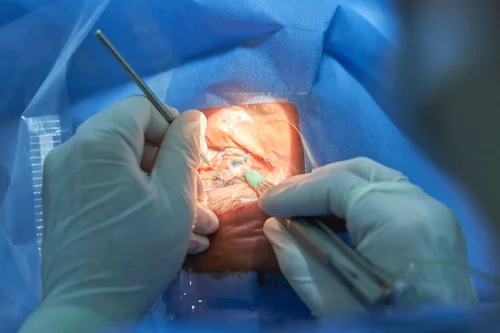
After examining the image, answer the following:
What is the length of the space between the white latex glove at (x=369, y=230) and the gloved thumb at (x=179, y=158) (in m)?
0.13

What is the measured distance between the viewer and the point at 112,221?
0.70 m

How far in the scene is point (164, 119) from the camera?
0.81 m

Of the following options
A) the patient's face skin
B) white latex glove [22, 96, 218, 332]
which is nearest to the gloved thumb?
white latex glove [22, 96, 218, 332]

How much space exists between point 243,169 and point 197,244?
21 cm

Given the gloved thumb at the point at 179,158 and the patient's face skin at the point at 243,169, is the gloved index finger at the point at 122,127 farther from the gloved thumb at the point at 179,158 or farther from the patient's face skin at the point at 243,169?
the patient's face skin at the point at 243,169

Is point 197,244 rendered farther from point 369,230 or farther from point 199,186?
point 369,230

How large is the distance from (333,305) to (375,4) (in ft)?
2.04

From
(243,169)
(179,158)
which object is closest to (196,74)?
(243,169)

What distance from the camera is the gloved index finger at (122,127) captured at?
0.71 m

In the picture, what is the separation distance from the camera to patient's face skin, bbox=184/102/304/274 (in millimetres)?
823

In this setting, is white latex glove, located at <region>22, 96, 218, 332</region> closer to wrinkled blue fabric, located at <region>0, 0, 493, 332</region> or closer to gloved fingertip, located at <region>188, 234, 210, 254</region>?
gloved fingertip, located at <region>188, 234, 210, 254</region>

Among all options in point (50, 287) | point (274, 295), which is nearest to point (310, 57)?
point (274, 295)

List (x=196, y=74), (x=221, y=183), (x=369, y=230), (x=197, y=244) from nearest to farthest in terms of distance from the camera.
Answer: (x=369, y=230), (x=197, y=244), (x=221, y=183), (x=196, y=74)

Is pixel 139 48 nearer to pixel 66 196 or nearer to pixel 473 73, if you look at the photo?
pixel 66 196
